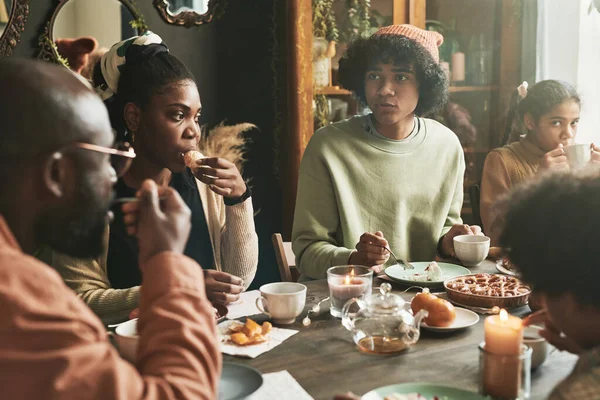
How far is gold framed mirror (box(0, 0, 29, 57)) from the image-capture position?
3.13 m

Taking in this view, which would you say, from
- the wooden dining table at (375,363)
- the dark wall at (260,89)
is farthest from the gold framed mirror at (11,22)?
the wooden dining table at (375,363)

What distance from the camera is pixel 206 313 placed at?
908 millimetres

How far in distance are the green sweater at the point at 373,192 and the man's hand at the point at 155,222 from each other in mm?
1255

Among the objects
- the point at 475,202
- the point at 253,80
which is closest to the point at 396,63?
the point at 475,202

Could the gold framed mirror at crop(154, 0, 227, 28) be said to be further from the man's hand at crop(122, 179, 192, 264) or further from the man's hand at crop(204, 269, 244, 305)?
the man's hand at crop(122, 179, 192, 264)

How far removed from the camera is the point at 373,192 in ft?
7.69

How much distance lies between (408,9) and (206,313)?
3.36 metres

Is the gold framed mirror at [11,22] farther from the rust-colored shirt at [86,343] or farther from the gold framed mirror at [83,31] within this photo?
the rust-colored shirt at [86,343]

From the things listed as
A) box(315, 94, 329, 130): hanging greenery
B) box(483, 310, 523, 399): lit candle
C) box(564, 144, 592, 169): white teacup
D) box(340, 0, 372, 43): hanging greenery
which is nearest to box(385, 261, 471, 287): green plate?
box(483, 310, 523, 399): lit candle

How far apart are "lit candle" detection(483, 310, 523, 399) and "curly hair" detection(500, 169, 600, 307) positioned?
0.32ft

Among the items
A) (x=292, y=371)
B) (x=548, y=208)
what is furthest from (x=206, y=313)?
(x=548, y=208)

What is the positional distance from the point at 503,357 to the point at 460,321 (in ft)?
1.25

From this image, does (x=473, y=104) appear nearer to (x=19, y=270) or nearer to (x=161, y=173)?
(x=161, y=173)

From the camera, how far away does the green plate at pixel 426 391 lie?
1032mm
